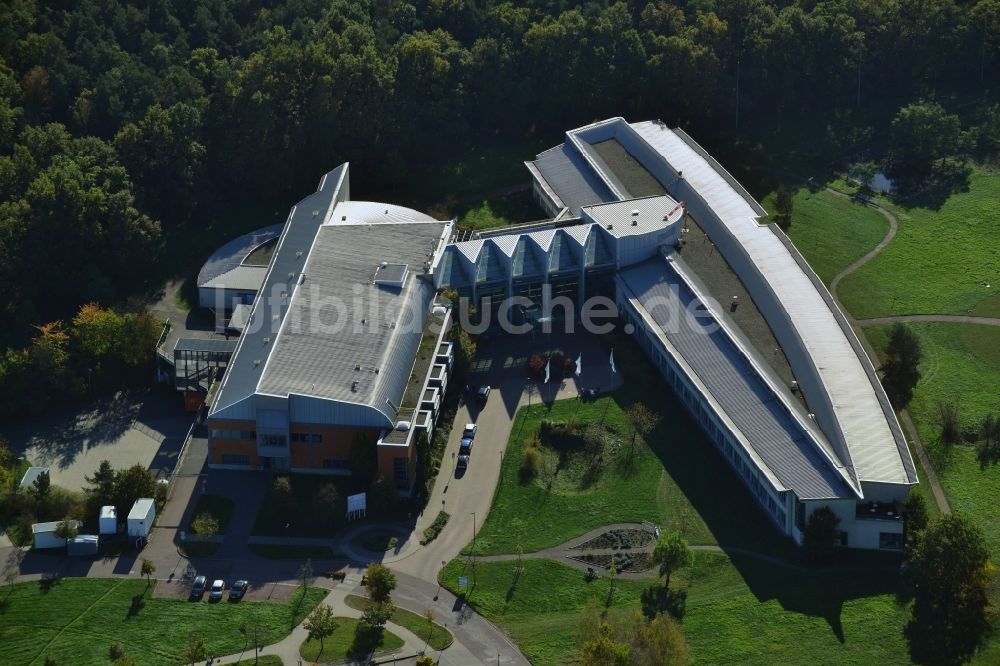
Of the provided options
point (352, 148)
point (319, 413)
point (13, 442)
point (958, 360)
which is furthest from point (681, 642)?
point (352, 148)

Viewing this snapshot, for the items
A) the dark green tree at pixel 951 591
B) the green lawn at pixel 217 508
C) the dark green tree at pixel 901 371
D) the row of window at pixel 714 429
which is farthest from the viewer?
the dark green tree at pixel 901 371

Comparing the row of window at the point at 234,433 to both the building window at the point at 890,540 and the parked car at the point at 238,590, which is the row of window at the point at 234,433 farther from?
the building window at the point at 890,540

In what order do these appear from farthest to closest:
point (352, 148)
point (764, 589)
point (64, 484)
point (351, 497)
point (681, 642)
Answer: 1. point (352, 148)
2. point (64, 484)
3. point (351, 497)
4. point (764, 589)
5. point (681, 642)

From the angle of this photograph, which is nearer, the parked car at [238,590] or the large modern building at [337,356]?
A: the parked car at [238,590]

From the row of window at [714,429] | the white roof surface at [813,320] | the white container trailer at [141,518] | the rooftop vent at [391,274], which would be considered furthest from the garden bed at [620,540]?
the white container trailer at [141,518]

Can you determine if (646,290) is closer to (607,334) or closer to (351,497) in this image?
(607,334)

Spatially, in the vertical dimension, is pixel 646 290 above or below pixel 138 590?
above

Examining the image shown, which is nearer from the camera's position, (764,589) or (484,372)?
(764,589)
